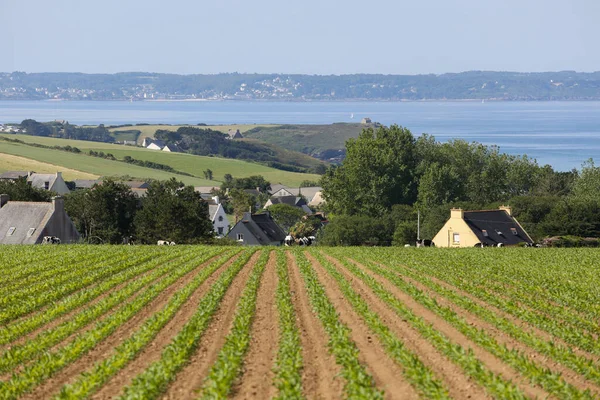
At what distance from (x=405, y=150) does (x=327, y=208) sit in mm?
11491

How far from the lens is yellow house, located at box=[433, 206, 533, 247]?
6303 centimetres

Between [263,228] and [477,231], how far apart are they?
2795cm

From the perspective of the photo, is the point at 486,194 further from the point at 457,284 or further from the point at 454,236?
the point at 457,284

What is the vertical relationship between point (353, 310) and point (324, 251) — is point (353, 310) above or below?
above

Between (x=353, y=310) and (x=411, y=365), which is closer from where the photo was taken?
(x=411, y=365)

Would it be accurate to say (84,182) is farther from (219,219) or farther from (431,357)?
(431,357)

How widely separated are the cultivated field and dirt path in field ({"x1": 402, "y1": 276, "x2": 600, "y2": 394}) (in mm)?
47

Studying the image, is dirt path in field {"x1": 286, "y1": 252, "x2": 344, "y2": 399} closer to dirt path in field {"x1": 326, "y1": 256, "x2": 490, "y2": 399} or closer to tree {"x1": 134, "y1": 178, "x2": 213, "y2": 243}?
dirt path in field {"x1": 326, "y1": 256, "x2": 490, "y2": 399}

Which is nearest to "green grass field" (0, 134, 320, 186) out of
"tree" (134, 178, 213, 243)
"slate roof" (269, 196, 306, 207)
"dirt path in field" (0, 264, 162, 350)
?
"slate roof" (269, 196, 306, 207)

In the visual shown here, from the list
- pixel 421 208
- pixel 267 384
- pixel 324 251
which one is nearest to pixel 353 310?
pixel 267 384

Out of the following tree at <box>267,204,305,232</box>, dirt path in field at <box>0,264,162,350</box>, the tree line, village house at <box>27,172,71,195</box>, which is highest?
dirt path in field at <box>0,264,162,350</box>

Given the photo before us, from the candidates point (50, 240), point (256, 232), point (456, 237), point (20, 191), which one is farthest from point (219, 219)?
point (50, 240)

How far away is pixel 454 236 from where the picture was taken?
64.2 meters

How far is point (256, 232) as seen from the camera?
3314 inches
